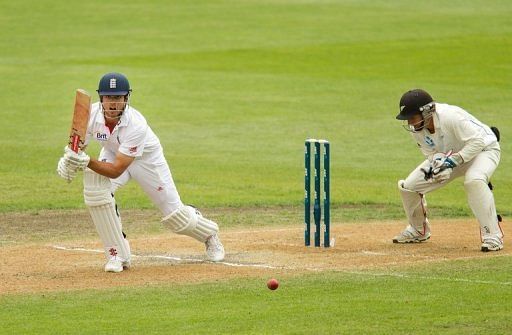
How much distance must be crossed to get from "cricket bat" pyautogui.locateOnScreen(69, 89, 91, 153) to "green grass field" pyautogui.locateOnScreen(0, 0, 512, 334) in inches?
51.7

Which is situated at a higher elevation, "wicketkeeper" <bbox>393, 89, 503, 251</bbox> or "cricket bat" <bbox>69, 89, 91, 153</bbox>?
"cricket bat" <bbox>69, 89, 91, 153</bbox>

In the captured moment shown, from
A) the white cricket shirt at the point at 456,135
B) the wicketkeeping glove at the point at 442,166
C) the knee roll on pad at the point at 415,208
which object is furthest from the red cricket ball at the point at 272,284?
the knee roll on pad at the point at 415,208

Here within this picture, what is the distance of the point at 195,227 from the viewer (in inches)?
446

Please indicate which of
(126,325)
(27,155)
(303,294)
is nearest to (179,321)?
(126,325)

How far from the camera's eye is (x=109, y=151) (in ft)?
36.8

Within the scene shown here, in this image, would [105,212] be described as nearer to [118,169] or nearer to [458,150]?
[118,169]

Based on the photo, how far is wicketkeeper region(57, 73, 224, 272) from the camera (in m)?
10.8

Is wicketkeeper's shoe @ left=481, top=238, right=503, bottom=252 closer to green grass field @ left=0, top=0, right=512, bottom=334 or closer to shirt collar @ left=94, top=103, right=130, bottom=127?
green grass field @ left=0, top=0, right=512, bottom=334

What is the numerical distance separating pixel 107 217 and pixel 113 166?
502 mm

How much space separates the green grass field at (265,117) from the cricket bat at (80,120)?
4.31ft

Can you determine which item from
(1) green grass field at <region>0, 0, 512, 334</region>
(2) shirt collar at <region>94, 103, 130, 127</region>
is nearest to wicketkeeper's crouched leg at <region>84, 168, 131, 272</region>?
(2) shirt collar at <region>94, 103, 130, 127</region>

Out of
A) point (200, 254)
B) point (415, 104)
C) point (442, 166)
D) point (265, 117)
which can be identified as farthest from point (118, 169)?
point (265, 117)

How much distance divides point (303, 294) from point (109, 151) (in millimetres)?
2507

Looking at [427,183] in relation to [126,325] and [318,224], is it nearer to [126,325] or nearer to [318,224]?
[318,224]
